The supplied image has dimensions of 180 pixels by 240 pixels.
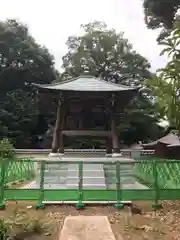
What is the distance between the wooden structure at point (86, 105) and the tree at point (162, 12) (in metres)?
10.9

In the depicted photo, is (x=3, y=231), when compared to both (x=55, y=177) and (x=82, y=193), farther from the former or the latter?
(x=55, y=177)

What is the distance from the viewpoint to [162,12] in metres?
23.5

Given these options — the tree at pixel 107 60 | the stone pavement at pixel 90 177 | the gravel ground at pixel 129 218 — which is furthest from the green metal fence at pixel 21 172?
the tree at pixel 107 60

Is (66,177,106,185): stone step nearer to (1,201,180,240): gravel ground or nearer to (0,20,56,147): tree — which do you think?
(1,201,180,240): gravel ground

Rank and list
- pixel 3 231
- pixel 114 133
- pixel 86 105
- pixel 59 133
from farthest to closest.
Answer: pixel 86 105 < pixel 59 133 < pixel 114 133 < pixel 3 231

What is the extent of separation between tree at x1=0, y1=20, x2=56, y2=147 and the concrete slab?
26.0m

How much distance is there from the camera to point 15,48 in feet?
123

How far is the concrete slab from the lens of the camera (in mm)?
5129

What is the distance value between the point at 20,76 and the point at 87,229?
110ft

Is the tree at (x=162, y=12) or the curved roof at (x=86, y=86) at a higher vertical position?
the tree at (x=162, y=12)

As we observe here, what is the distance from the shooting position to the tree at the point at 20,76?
1284 inches

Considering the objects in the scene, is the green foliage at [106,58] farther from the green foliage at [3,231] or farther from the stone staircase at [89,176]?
the green foliage at [3,231]

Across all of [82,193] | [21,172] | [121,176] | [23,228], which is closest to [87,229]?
[23,228]

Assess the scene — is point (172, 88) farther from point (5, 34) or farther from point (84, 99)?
point (5, 34)
